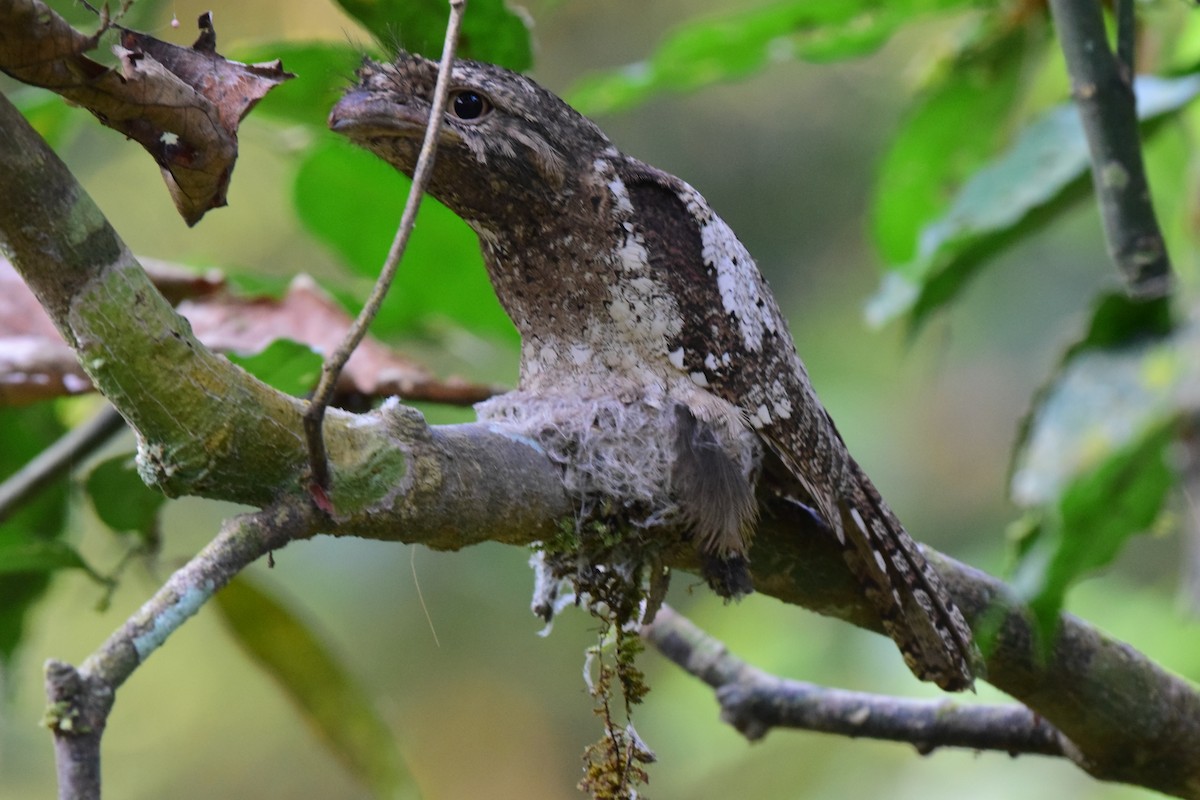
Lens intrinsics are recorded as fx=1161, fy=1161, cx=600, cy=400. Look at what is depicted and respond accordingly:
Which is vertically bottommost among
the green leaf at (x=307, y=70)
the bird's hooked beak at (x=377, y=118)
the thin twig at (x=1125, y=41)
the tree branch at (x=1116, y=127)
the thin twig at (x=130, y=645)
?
the thin twig at (x=130, y=645)

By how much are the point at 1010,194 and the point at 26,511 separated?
2.01 metres

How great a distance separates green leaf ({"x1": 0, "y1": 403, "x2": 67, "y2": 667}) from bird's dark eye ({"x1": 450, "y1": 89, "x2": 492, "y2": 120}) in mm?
1110

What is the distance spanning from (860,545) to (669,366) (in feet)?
1.28

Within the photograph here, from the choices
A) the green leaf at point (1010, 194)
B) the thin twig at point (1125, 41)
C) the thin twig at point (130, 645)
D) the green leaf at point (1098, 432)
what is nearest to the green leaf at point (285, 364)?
the thin twig at point (130, 645)

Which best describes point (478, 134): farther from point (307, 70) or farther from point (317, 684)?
point (317, 684)

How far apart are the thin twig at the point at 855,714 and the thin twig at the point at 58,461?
1083mm

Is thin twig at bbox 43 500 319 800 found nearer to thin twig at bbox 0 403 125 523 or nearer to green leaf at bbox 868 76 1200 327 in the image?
thin twig at bbox 0 403 125 523

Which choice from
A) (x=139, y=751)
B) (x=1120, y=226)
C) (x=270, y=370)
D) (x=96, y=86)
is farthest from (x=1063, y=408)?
(x=139, y=751)

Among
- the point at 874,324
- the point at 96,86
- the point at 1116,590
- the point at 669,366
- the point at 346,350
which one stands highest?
the point at 1116,590

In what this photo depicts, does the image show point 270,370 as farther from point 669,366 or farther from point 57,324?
point 57,324

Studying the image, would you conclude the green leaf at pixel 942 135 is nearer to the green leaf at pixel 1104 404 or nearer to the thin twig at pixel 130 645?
the green leaf at pixel 1104 404

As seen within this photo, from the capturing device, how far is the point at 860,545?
65.4 inches

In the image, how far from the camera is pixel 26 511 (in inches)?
92.1

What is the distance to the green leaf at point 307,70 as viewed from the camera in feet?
6.80
